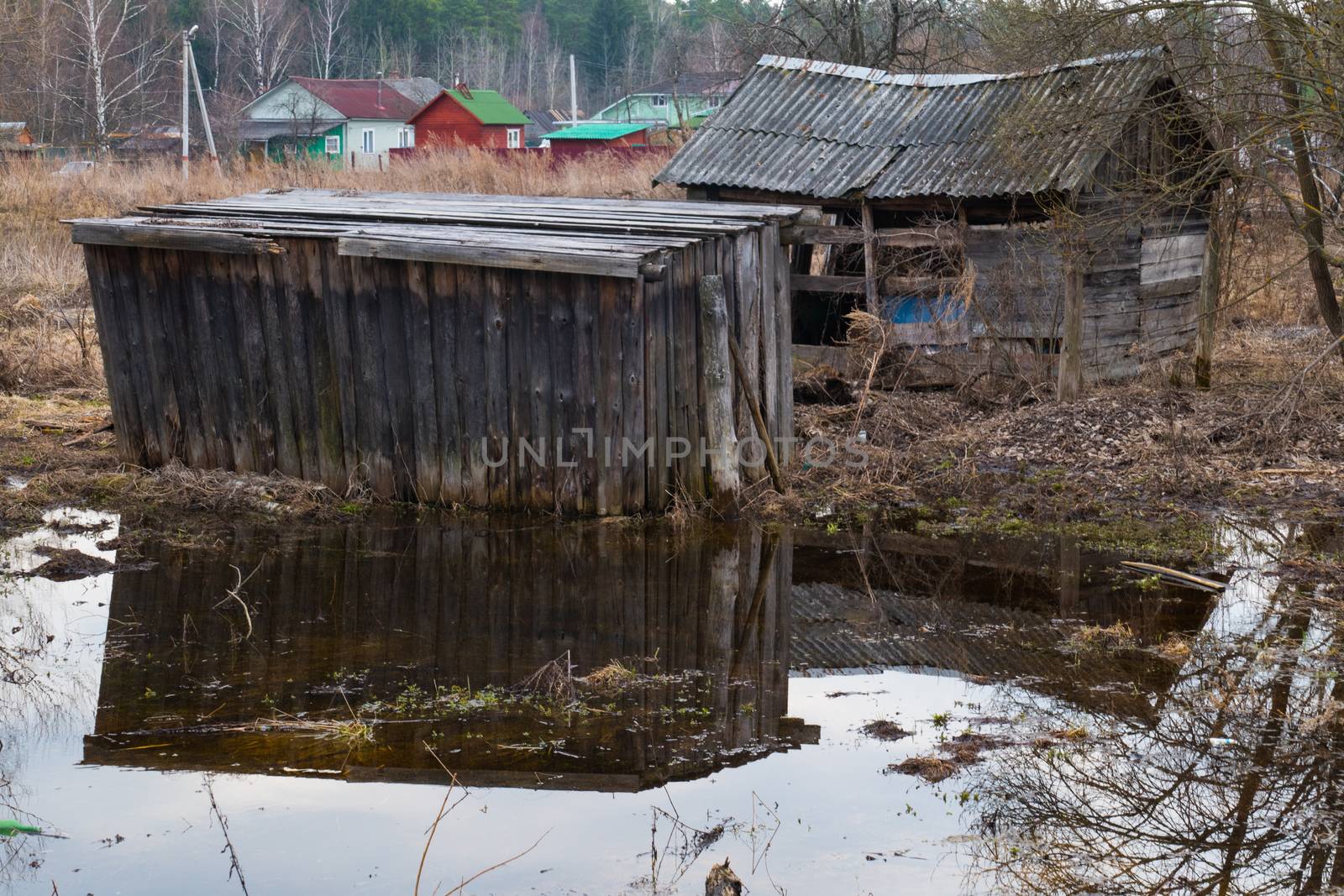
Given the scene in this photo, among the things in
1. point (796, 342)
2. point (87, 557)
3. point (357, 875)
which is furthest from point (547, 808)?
point (796, 342)

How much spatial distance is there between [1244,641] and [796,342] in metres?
8.85

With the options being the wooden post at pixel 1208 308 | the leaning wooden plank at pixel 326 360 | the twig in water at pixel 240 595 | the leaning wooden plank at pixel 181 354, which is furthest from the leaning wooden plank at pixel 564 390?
the wooden post at pixel 1208 308

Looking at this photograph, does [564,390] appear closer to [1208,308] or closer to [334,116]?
[1208,308]

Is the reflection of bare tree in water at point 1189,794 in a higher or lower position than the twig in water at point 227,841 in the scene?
lower

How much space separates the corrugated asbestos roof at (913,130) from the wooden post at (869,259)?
27cm

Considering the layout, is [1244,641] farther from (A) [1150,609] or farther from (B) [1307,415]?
(B) [1307,415]

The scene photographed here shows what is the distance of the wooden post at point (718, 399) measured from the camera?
9250 mm

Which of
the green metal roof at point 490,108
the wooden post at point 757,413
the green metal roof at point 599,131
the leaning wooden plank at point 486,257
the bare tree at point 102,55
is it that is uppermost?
the bare tree at point 102,55

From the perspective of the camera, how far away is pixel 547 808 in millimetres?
5000

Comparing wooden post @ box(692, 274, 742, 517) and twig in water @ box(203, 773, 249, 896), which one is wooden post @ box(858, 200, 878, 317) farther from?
twig in water @ box(203, 773, 249, 896)

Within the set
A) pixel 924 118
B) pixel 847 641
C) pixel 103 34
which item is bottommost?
pixel 847 641

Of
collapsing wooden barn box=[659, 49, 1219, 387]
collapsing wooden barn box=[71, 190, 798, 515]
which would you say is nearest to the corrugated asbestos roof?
collapsing wooden barn box=[659, 49, 1219, 387]

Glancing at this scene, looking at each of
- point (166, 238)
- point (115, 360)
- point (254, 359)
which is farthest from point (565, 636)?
point (115, 360)

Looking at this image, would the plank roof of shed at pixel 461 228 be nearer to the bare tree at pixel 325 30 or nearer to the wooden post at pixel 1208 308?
the wooden post at pixel 1208 308
